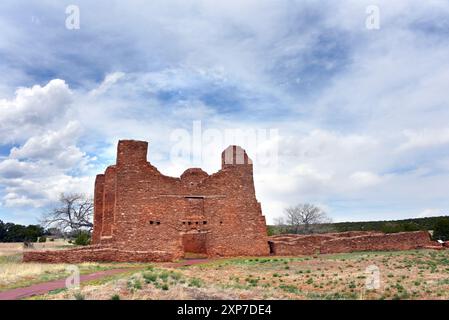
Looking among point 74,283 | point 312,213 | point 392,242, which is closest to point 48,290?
point 74,283

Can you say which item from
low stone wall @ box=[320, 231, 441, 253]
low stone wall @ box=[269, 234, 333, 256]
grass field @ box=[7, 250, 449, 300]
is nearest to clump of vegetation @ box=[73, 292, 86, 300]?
grass field @ box=[7, 250, 449, 300]

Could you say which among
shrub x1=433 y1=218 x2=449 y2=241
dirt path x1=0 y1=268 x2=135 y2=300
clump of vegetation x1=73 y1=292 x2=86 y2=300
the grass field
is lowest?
dirt path x1=0 y1=268 x2=135 y2=300

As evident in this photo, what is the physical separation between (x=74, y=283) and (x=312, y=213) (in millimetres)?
48289

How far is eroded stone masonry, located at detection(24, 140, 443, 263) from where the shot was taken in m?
23.6

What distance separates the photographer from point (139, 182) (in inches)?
955

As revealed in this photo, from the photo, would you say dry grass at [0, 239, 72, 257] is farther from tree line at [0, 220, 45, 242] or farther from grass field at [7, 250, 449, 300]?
grass field at [7, 250, 449, 300]

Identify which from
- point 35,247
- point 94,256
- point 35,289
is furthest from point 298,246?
point 35,247

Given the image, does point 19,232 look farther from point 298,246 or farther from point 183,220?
point 298,246

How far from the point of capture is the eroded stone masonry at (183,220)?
23.6m

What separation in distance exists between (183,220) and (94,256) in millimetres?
5505

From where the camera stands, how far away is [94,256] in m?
21.8

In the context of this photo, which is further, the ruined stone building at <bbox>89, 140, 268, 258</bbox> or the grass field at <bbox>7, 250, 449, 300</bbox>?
the ruined stone building at <bbox>89, 140, 268, 258</bbox>
